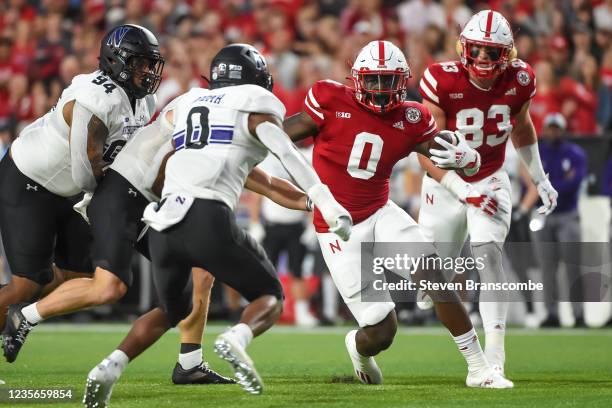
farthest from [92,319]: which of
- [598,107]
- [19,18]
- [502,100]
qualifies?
[502,100]

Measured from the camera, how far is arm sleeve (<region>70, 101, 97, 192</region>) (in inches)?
250

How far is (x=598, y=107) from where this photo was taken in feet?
41.2

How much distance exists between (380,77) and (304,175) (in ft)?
4.30

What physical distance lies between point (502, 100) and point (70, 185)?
9.29ft

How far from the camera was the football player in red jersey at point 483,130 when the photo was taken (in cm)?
712

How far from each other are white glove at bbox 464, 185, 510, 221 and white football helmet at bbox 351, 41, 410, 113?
0.77 meters

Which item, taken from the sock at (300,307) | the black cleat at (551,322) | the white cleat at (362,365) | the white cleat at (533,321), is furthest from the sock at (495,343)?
the sock at (300,307)

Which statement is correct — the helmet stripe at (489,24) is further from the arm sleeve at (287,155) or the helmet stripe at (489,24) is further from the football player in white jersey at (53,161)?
the arm sleeve at (287,155)

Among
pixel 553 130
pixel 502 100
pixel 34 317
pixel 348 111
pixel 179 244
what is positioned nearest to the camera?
pixel 179 244

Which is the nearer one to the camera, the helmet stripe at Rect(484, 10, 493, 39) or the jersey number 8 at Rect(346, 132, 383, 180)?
the jersey number 8 at Rect(346, 132, 383, 180)

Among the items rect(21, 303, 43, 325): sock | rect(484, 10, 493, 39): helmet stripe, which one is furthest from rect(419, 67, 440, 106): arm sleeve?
rect(21, 303, 43, 325): sock

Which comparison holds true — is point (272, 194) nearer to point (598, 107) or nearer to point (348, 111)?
point (348, 111)

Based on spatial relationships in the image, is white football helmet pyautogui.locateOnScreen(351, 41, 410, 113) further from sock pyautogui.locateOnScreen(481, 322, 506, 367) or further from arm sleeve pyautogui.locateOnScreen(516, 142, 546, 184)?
sock pyautogui.locateOnScreen(481, 322, 506, 367)

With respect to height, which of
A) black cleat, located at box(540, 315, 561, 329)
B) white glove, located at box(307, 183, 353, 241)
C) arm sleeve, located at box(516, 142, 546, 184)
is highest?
white glove, located at box(307, 183, 353, 241)
